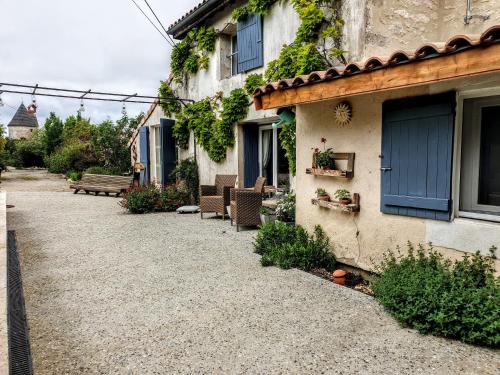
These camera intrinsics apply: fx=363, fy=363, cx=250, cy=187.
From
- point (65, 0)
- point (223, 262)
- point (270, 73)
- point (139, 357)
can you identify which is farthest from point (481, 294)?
point (65, 0)

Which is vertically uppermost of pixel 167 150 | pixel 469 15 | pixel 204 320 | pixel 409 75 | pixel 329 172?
pixel 469 15

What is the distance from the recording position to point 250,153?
29.1ft

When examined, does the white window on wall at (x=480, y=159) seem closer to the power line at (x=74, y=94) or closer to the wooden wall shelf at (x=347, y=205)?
the wooden wall shelf at (x=347, y=205)

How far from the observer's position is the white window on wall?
3664 millimetres

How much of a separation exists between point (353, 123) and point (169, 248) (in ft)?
11.8

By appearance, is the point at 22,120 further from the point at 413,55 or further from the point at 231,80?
the point at 413,55

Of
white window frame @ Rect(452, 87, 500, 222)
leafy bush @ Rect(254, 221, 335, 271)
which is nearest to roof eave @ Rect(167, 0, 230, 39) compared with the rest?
leafy bush @ Rect(254, 221, 335, 271)

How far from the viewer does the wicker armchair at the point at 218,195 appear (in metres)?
8.53

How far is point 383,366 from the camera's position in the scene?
2662 millimetres

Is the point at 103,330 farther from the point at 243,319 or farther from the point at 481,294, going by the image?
the point at 481,294

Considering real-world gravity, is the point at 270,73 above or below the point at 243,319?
above

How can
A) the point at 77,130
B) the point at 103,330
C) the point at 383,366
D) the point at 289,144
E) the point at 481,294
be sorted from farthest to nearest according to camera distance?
the point at 77,130 → the point at 289,144 → the point at 103,330 → the point at 481,294 → the point at 383,366

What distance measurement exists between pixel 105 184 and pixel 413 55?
13.5m

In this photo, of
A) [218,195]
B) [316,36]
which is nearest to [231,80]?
[218,195]
